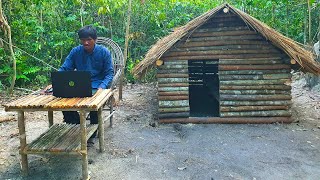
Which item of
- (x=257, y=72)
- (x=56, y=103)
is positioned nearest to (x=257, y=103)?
(x=257, y=72)

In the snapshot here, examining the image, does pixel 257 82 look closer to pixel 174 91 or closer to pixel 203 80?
pixel 174 91

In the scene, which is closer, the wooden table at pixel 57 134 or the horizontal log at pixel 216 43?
the wooden table at pixel 57 134

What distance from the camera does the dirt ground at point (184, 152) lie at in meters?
4.39

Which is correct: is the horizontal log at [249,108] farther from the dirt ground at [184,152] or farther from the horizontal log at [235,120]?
the dirt ground at [184,152]

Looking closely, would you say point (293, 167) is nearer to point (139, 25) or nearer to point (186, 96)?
point (186, 96)

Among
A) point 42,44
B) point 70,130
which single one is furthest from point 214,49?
point 42,44

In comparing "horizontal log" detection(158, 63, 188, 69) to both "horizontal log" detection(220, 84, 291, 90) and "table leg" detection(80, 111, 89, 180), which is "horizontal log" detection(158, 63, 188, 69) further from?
"table leg" detection(80, 111, 89, 180)

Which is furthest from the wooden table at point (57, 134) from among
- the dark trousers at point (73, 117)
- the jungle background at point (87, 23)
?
the jungle background at point (87, 23)

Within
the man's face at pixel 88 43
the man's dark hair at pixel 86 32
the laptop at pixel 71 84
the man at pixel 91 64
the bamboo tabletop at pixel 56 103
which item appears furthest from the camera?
the man at pixel 91 64

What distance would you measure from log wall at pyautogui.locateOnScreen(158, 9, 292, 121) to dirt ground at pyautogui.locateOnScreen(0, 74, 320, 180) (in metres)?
0.45

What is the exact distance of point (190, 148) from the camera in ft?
17.7

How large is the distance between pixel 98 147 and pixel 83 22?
24.0 feet

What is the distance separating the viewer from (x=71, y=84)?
4.12 meters

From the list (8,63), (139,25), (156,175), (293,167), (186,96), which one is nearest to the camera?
(156,175)
